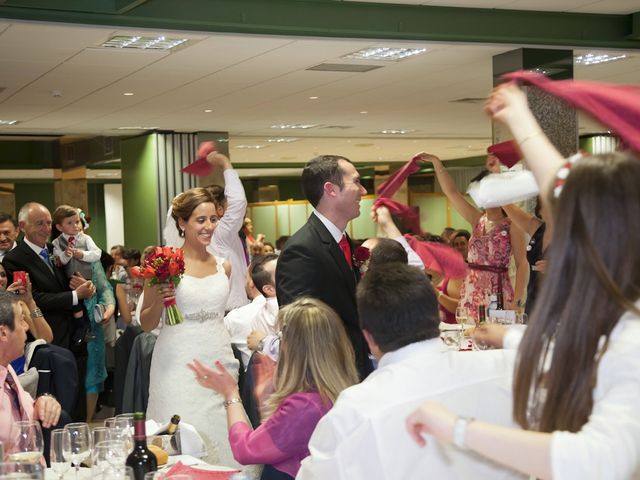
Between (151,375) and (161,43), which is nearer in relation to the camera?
(151,375)

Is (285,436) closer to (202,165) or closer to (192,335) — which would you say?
(192,335)

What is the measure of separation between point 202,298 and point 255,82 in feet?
15.8

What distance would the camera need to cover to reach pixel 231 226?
6.16 meters

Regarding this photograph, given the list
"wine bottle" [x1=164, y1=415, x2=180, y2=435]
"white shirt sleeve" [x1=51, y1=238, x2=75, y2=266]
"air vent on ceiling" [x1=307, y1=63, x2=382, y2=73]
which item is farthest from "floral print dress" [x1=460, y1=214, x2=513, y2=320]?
"wine bottle" [x1=164, y1=415, x2=180, y2=435]

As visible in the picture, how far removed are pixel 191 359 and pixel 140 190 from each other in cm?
923

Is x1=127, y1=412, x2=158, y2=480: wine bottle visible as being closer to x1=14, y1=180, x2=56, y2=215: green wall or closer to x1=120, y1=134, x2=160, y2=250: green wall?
x1=120, y1=134, x2=160, y2=250: green wall

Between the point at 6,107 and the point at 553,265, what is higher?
the point at 6,107

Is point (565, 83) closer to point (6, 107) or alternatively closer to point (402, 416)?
point (402, 416)

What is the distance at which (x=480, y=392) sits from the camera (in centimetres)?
225

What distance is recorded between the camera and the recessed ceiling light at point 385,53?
796cm

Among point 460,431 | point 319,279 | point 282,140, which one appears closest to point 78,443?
point 319,279

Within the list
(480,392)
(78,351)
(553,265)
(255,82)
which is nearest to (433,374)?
(480,392)

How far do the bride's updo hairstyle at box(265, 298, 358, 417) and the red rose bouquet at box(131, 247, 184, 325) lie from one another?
6.03 ft

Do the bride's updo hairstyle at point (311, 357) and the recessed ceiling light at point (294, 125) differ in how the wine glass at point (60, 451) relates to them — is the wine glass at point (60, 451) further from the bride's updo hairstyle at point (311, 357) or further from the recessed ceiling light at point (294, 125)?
the recessed ceiling light at point (294, 125)
